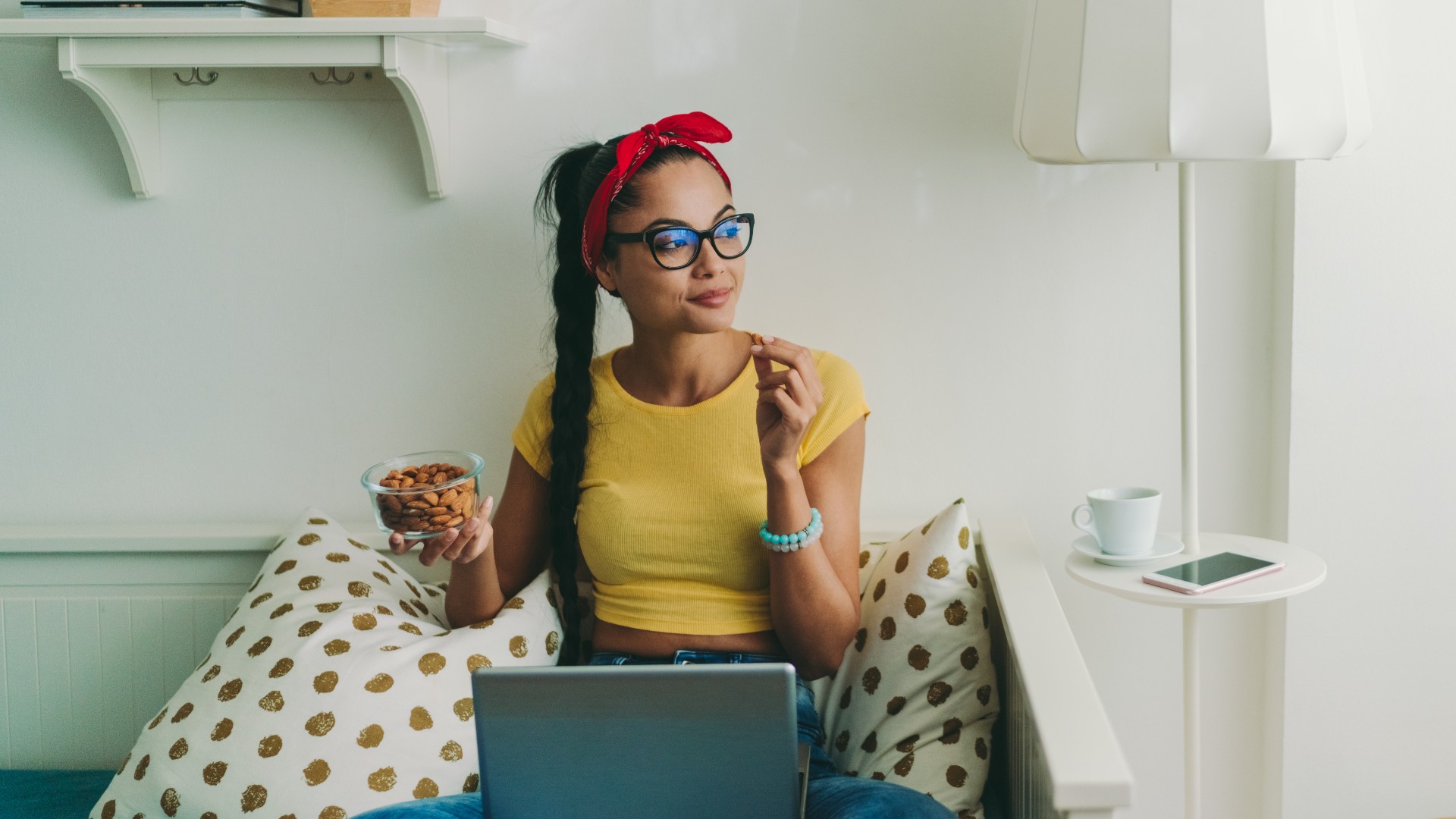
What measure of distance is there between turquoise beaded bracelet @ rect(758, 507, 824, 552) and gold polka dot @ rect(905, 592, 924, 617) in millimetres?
180

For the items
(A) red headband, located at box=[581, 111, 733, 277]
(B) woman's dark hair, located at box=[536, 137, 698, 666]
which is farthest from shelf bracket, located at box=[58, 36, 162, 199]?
(A) red headband, located at box=[581, 111, 733, 277]

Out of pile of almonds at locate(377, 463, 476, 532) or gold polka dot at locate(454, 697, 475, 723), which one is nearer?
pile of almonds at locate(377, 463, 476, 532)


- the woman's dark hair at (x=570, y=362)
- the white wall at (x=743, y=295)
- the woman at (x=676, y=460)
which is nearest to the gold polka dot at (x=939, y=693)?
the woman at (x=676, y=460)

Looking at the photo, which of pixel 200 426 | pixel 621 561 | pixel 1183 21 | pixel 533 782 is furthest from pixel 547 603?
pixel 1183 21

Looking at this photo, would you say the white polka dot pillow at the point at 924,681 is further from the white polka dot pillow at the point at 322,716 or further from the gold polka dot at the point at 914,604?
the white polka dot pillow at the point at 322,716

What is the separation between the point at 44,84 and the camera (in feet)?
5.90

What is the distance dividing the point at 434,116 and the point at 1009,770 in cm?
118

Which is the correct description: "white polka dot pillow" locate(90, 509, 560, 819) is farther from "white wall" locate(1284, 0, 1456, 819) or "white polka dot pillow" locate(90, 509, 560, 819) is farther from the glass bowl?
"white wall" locate(1284, 0, 1456, 819)

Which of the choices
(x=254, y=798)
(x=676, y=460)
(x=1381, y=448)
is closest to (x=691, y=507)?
(x=676, y=460)

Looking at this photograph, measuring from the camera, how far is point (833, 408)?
147cm

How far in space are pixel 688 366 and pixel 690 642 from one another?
0.35 metres

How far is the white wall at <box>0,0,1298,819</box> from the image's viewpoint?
1668 millimetres

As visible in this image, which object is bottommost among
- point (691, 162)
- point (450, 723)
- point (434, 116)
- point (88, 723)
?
point (88, 723)

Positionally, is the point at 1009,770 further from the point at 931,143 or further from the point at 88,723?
the point at 88,723
